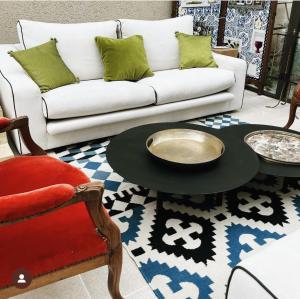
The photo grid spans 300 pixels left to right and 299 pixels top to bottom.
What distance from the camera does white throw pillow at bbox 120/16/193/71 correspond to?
3.15 meters

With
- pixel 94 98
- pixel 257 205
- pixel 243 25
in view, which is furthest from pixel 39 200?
pixel 243 25

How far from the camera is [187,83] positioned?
115 inches

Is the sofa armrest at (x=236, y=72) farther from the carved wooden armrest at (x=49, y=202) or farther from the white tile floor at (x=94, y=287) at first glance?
the carved wooden armrest at (x=49, y=202)

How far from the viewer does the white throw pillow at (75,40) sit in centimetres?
269

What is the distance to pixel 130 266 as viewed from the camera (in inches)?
58.9

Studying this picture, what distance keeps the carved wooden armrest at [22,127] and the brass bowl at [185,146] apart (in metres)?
0.60

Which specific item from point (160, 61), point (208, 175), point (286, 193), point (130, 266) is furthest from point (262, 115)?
point (130, 266)

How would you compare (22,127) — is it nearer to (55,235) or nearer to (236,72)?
(55,235)

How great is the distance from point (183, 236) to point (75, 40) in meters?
2.00

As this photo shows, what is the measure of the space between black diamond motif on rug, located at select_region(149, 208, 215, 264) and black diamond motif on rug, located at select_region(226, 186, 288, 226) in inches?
9.5

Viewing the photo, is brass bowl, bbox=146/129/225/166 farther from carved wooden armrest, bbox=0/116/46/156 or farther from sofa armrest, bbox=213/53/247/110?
sofa armrest, bbox=213/53/247/110

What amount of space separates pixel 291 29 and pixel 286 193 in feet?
7.97

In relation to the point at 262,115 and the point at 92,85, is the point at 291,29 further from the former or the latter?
the point at 92,85

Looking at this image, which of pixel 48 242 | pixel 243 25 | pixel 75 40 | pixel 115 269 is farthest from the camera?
pixel 243 25
